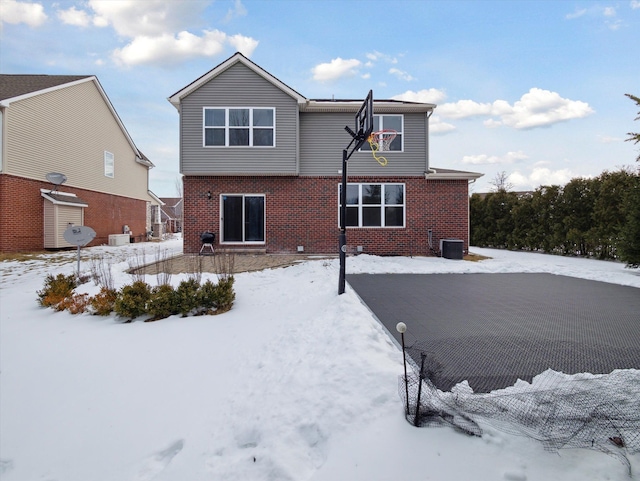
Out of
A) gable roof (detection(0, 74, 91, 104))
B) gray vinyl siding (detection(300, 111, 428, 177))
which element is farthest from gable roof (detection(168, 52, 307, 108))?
gable roof (detection(0, 74, 91, 104))

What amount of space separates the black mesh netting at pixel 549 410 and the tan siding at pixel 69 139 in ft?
54.4

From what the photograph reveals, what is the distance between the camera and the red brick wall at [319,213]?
1251cm

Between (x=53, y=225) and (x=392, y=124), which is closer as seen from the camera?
(x=392, y=124)

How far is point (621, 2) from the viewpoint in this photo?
27.8 ft

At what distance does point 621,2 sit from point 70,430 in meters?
13.2

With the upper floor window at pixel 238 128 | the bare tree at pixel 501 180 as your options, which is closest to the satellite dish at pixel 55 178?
the upper floor window at pixel 238 128

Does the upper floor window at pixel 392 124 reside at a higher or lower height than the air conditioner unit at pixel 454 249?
higher

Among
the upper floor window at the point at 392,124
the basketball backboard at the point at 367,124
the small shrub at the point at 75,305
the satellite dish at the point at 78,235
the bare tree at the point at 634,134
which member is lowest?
the small shrub at the point at 75,305

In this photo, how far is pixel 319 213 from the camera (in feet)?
41.8

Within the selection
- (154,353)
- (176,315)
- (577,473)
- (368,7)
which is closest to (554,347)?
(577,473)

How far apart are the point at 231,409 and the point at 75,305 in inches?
176

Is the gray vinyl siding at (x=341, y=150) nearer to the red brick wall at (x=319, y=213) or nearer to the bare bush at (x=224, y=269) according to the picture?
the red brick wall at (x=319, y=213)

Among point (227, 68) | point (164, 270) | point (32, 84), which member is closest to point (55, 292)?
point (164, 270)

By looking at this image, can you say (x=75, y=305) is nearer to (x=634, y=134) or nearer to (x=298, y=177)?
(x=298, y=177)
